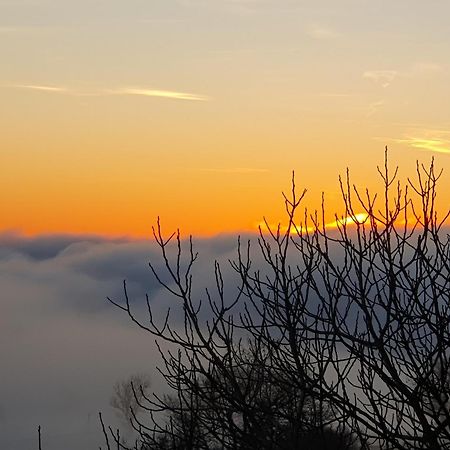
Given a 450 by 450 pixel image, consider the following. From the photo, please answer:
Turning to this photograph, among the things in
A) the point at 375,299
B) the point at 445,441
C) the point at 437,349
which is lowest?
the point at 445,441

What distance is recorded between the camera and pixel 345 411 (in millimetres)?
9125

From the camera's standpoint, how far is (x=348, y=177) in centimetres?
1036

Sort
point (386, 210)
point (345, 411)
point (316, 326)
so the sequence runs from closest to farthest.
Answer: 1. point (345, 411)
2. point (316, 326)
3. point (386, 210)

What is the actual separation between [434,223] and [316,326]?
158 centimetres

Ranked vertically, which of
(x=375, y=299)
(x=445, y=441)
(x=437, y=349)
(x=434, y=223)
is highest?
(x=434, y=223)

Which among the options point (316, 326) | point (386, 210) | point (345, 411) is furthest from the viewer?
point (386, 210)

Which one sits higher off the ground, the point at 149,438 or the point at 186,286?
the point at 186,286

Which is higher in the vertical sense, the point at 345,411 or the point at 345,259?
the point at 345,259

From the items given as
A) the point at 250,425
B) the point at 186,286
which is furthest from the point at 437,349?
the point at 186,286

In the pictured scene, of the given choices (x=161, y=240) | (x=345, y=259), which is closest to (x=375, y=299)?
(x=345, y=259)

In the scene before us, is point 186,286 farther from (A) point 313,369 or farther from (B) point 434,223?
(B) point 434,223

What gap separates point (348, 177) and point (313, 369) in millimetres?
1955

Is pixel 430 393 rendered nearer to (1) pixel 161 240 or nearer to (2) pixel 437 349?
(2) pixel 437 349

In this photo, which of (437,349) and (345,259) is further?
(345,259)
